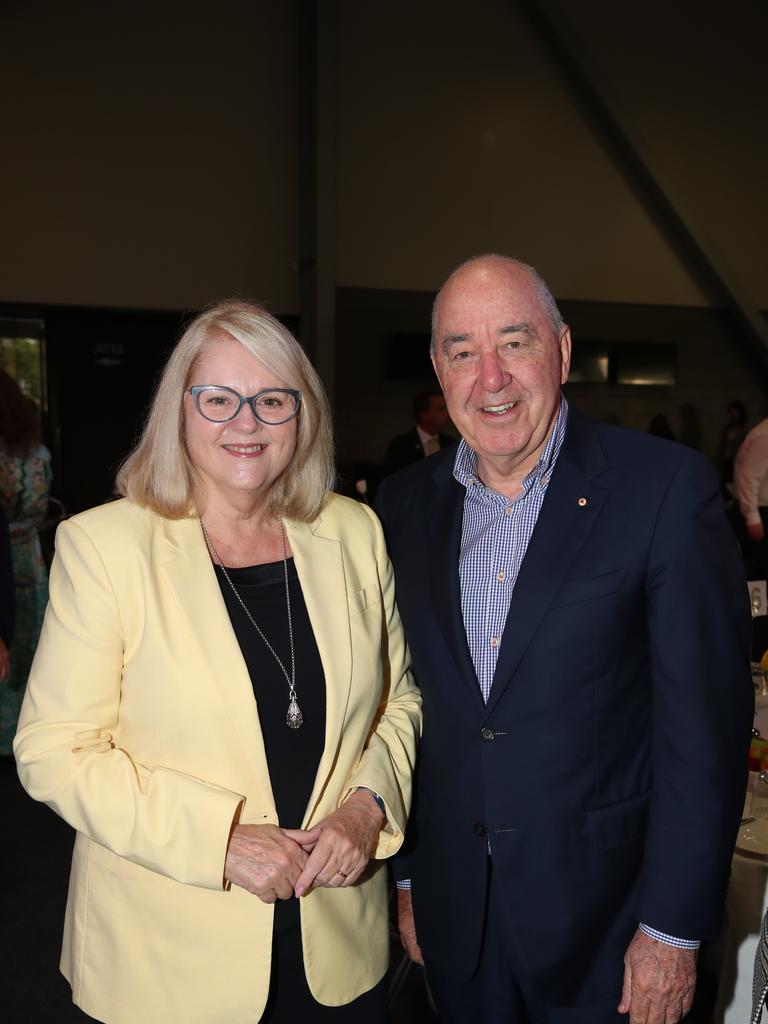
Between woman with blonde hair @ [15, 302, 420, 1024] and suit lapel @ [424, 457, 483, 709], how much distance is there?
0.14 metres

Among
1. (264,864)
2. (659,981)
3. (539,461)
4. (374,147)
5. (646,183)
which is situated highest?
(374,147)

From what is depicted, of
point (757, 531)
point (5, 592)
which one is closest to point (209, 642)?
point (5, 592)

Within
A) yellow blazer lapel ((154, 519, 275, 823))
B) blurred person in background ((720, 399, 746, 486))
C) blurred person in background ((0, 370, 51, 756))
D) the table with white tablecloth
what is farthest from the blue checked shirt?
blurred person in background ((720, 399, 746, 486))

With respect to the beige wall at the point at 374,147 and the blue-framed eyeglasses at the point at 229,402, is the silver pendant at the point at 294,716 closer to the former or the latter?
the blue-framed eyeglasses at the point at 229,402

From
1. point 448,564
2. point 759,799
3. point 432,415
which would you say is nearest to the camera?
point 448,564

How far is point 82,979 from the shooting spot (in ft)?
5.13

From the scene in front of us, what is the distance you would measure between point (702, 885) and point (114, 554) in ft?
3.81

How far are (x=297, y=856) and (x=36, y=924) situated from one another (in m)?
2.32

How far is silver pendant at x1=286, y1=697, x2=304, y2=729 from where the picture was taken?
5.27ft

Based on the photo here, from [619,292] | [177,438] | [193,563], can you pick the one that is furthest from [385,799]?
[619,292]

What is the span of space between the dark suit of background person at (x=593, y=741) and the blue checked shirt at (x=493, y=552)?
0.02m

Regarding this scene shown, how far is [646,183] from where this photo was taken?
9.51 m

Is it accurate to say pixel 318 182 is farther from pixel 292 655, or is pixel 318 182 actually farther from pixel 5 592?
pixel 292 655

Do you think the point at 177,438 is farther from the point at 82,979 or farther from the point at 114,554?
the point at 82,979
